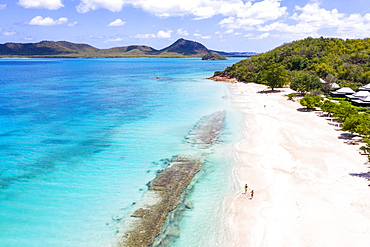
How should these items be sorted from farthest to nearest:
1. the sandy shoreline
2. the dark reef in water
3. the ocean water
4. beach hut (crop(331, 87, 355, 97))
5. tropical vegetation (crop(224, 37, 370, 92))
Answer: tropical vegetation (crop(224, 37, 370, 92))
beach hut (crop(331, 87, 355, 97))
the ocean water
the dark reef in water
the sandy shoreline

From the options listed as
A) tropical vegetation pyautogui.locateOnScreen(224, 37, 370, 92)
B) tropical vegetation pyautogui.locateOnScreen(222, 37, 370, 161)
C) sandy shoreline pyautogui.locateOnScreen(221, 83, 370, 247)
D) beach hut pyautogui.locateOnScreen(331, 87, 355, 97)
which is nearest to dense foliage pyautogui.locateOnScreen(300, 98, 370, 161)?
tropical vegetation pyautogui.locateOnScreen(222, 37, 370, 161)

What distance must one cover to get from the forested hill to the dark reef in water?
57.2 m

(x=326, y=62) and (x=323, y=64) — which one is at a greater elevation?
(x=326, y=62)

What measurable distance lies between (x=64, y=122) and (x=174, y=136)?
22.3 m

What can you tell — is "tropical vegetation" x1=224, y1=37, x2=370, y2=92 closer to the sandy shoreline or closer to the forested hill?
the forested hill

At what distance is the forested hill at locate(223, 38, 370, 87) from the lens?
257ft

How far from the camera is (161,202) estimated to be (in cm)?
2273

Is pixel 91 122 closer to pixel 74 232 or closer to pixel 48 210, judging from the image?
pixel 48 210

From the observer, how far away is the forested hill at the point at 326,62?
78.4 m

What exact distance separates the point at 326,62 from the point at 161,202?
97.1 m

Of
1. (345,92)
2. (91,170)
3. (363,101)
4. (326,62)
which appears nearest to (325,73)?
(326,62)

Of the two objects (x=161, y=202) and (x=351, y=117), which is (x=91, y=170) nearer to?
(x=161, y=202)

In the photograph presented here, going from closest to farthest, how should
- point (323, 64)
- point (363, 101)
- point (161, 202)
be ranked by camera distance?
point (161, 202) → point (363, 101) → point (323, 64)

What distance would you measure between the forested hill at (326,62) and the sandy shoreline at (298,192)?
43.3 m
